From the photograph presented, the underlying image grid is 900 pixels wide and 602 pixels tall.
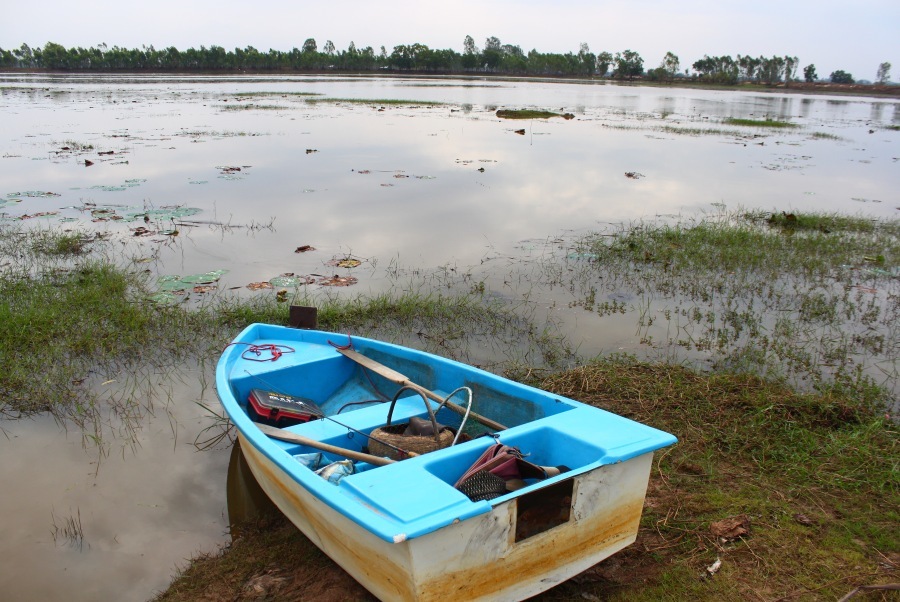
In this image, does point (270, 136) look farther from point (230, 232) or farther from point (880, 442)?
point (880, 442)

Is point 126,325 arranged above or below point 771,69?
below

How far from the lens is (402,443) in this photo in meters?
3.28

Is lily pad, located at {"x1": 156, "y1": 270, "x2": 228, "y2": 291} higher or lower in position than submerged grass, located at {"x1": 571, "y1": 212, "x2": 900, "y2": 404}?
lower

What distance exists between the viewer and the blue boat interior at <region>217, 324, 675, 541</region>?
2436mm

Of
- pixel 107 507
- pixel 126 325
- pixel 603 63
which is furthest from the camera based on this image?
pixel 603 63

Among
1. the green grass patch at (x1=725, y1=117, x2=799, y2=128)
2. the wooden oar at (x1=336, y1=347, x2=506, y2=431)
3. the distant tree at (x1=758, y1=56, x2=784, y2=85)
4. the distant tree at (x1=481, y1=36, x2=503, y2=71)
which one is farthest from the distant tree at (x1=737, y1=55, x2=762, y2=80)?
the wooden oar at (x1=336, y1=347, x2=506, y2=431)

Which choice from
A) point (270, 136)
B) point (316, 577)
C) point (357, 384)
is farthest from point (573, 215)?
point (270, 136)

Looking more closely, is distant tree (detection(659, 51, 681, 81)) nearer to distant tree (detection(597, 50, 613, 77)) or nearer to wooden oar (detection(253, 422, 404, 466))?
distant tree (detection(597, 50, 613, 77))

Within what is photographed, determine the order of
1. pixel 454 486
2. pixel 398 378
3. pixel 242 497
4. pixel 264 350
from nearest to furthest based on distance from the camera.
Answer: pixel 454 486, pixel 242 497, pixel 398 378, pixel 264 350

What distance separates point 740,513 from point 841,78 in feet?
325

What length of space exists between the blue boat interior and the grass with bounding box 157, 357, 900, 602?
555 millimetres

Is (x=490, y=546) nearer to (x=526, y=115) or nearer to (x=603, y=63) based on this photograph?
(x=526, y=115)

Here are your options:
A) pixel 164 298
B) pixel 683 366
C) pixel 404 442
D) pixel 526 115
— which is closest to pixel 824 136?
pixel 526 115

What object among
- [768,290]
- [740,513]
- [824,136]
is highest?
[824,136]
